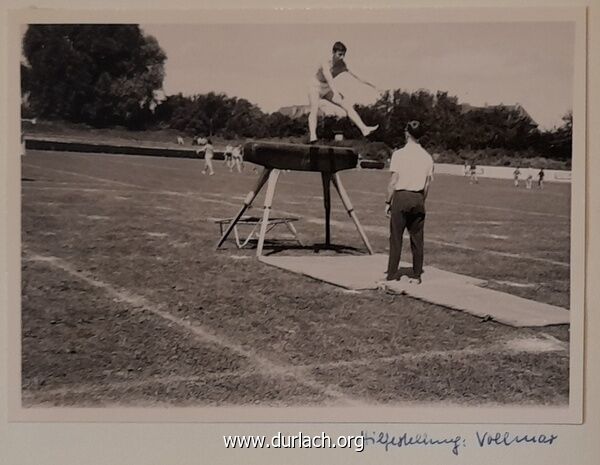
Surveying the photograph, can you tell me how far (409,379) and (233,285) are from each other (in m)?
0.54

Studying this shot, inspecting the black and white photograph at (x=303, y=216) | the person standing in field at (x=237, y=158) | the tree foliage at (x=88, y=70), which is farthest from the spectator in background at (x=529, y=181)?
the tree foliage at (x=88, y=70)

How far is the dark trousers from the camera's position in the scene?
2340mm

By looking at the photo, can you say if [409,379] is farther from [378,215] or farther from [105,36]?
[105,36]

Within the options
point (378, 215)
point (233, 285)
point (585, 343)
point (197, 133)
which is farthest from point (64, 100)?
point (585, 343)

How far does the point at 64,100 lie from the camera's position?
230 centimetres

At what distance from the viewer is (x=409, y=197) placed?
2352mm

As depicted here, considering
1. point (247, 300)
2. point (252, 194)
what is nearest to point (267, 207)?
point (252, 194)

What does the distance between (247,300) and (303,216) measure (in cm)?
28

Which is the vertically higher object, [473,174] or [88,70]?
[88,70]

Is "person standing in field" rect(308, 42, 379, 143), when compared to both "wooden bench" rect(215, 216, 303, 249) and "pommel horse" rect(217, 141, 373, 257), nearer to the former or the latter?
"pommel horse" rect(217, 141, 373, 257)

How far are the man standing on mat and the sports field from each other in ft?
0.10

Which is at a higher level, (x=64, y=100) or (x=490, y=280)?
(x=64, y=100)
